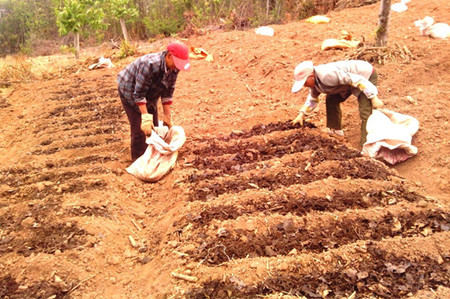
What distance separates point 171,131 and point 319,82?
5.69 feet

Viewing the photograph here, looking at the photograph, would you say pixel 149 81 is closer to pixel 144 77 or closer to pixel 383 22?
pixel 144 77

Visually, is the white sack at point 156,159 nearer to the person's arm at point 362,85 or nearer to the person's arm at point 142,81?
the person's arm at point 142,81

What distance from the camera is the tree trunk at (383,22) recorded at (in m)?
4.90

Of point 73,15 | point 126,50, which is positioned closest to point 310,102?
point 126,50

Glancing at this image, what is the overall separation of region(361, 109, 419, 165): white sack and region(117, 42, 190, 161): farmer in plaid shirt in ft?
6.82

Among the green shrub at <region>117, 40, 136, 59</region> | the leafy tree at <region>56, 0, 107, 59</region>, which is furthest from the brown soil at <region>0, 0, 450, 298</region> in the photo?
the leafy tree at <region>56, 0, 107, 59</region>

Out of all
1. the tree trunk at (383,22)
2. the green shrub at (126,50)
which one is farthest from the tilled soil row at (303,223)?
the green shrub at (126,50)

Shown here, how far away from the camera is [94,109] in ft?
18.9

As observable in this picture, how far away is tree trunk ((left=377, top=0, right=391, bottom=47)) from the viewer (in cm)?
490

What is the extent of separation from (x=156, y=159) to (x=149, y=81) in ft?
2.83

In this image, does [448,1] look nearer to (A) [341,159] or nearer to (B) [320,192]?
(A) [341,159]

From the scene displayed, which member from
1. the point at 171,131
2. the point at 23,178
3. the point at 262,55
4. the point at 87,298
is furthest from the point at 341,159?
the point at 262,55

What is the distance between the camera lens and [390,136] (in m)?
3.34

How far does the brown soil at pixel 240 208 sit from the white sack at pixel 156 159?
134mm
